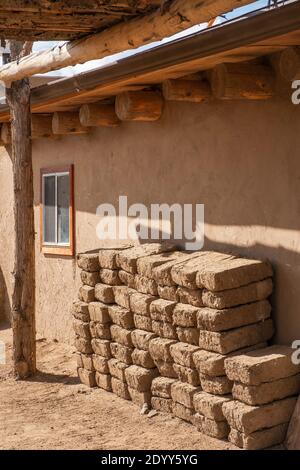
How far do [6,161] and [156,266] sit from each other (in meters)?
5.77

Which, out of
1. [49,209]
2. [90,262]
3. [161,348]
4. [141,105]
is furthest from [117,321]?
[49,209]

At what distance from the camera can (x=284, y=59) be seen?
6348 mm

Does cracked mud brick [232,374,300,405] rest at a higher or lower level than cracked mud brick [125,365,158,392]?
higher

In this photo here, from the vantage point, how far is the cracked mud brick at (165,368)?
23.8ft

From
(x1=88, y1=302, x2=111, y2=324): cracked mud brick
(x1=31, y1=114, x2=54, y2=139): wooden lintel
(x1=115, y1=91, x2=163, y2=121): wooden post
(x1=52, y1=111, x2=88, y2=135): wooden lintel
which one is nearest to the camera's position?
(x1=115, y1=91, x2=163, y2=121): wooden post

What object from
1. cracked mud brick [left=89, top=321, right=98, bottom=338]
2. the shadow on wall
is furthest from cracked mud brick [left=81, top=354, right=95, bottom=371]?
the shadow on wall

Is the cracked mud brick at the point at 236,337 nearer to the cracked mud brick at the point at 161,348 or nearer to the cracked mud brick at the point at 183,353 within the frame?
the cracked mud brick at the point at 183,353

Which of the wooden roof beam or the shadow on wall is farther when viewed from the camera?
the shadow on wall

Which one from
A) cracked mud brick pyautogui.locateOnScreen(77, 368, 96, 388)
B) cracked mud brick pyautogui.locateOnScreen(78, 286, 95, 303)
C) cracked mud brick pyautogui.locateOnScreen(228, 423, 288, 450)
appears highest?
cracked mud brick pyautogui.locateOnScreen(78, 286, 95, 303)

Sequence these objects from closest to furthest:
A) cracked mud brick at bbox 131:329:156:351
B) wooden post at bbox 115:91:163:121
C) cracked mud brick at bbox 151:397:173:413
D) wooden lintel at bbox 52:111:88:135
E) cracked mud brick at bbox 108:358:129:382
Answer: cracked mud brick at bbox 151:397:173:413 → cracked mud brick at bbox 131:329:156:351 → cracked mud brick at bbox 108:358:129:382 → wooden post at bbox 115:91:163:121 → wooden lintel at bbox 52:111:88:135

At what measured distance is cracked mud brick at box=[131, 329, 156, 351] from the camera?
7496mm

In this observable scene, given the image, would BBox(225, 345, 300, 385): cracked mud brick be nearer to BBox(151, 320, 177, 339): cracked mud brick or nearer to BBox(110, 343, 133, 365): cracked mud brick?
BBox(151, 320, 177, 339): cracked mud brick

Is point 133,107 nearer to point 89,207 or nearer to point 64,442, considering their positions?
point 89,207
